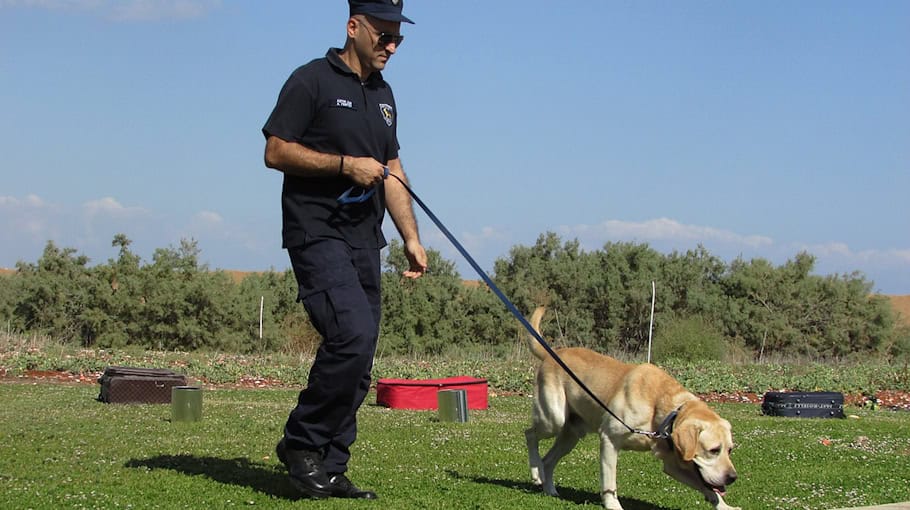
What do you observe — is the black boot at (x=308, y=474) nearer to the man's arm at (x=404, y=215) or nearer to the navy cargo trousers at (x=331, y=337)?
the navy cargo trousers at (x=331, y=337)

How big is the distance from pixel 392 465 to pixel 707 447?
Answer: 2957 millimetres

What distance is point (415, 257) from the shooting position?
20.8 feet

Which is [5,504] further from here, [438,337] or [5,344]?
[438,337]

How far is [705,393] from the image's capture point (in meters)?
19.4

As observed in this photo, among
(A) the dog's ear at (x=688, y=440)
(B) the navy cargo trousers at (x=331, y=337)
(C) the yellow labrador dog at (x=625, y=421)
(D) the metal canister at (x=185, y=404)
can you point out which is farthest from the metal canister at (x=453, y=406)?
(A) the dog's ear at (x=688, y=440)

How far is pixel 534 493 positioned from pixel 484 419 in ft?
20.7

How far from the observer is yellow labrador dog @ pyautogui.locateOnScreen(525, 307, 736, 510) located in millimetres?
5723

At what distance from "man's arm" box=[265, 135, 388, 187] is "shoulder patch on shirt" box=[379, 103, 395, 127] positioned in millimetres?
556

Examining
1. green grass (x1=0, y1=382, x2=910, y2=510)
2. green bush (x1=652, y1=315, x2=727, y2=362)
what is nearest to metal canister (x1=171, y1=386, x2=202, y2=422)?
green grass (x1=0, y1=382, x2=910, y2=510)

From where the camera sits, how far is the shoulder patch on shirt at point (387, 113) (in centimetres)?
615

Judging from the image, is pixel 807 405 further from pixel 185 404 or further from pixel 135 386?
pixel 135 386

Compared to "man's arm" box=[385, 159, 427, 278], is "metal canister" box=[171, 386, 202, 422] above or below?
below

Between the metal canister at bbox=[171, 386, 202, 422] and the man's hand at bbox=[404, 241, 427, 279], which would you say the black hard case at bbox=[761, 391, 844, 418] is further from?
the man's hand at bbox=[404, 241, 427, 279]

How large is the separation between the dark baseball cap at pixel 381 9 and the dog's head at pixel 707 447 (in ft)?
9.52
